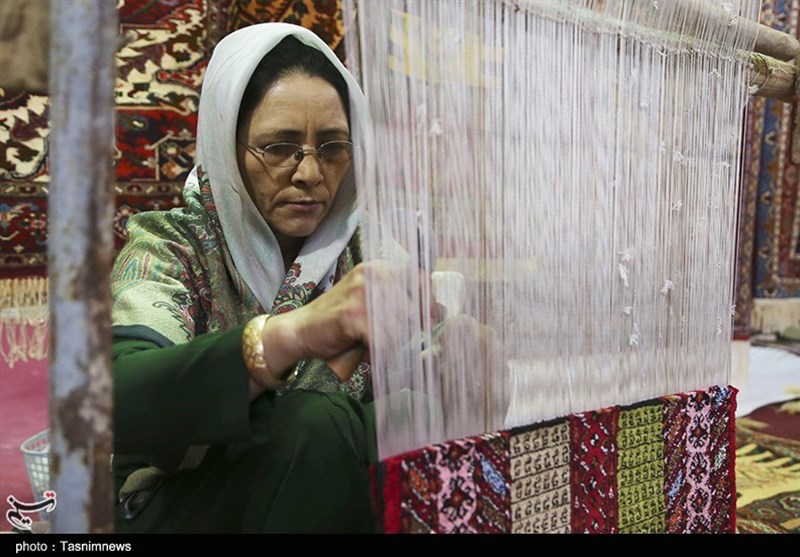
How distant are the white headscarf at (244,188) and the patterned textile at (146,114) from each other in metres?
1.22

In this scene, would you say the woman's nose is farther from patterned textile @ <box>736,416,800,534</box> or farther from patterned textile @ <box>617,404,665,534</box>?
patterned textile @ <box>736,416,800,534</box>

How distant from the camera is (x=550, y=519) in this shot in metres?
0.90

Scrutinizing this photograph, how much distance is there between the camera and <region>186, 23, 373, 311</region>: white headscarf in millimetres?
1172

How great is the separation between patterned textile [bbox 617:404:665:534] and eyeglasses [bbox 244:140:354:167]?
1.89ft

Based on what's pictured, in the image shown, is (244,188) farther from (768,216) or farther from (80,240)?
(768,216)

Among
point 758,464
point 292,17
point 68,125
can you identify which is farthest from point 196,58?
point 758,464

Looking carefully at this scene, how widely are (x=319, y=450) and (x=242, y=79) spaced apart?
58 centimetres

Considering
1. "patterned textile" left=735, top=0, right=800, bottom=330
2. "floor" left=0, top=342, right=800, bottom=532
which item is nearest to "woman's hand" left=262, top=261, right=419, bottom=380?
"floor" left=0, top=342, right=800, bottom=532

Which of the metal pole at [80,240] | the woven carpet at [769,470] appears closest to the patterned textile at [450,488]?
the metal pole at [80,240]

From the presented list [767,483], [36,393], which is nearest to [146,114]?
[36,393]

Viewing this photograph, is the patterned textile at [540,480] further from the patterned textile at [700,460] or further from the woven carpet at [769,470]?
the woven carpet at [769,470]

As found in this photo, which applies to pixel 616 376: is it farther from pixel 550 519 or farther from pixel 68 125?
pixel 68 125

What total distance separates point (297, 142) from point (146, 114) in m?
1.51

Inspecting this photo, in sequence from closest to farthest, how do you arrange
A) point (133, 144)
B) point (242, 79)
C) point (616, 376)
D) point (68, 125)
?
1. point (68, 125)
2. point (616, 376)
3. point (242, 79)
4. point (133, 144)
